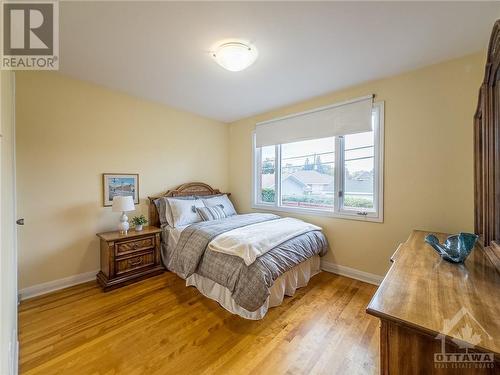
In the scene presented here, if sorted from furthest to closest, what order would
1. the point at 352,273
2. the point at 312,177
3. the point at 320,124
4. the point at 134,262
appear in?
1. the point at 312,177
2. the point at 320,124
3. the point at 352,273
4. the point at 134,262

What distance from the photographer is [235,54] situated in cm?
187

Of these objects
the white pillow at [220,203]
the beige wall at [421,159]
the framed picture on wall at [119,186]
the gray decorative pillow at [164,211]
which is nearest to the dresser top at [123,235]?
the gray decorative pillow at [164,211]

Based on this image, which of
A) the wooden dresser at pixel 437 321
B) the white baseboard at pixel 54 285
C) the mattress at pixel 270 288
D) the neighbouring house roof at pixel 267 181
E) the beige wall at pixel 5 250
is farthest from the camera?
the neighbouring house roof at pixel 267 181

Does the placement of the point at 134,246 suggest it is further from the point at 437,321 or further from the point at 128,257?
the point at 437,321

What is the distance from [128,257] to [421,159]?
359 cm

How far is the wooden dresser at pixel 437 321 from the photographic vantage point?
701 mm

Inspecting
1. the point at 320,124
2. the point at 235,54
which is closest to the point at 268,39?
the point at 235,54

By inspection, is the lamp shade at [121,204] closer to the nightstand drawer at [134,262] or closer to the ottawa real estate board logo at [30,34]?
the nightstand drawer at [134,262]

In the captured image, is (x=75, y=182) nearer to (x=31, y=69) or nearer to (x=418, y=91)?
(x=31, y=69)

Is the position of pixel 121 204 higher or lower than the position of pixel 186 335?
higher

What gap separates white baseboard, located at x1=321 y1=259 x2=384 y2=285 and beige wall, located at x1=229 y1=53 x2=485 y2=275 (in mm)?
62

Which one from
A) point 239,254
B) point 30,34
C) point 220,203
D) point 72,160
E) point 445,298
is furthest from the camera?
point 220,203

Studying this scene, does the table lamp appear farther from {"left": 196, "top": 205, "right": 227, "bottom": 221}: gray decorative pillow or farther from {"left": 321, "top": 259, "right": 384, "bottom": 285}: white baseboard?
{"left": 321, "top": 259, "right": 384, "bottom": 285}: white baseboard

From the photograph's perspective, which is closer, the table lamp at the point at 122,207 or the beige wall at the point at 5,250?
the beige wall at the point at 5,250
